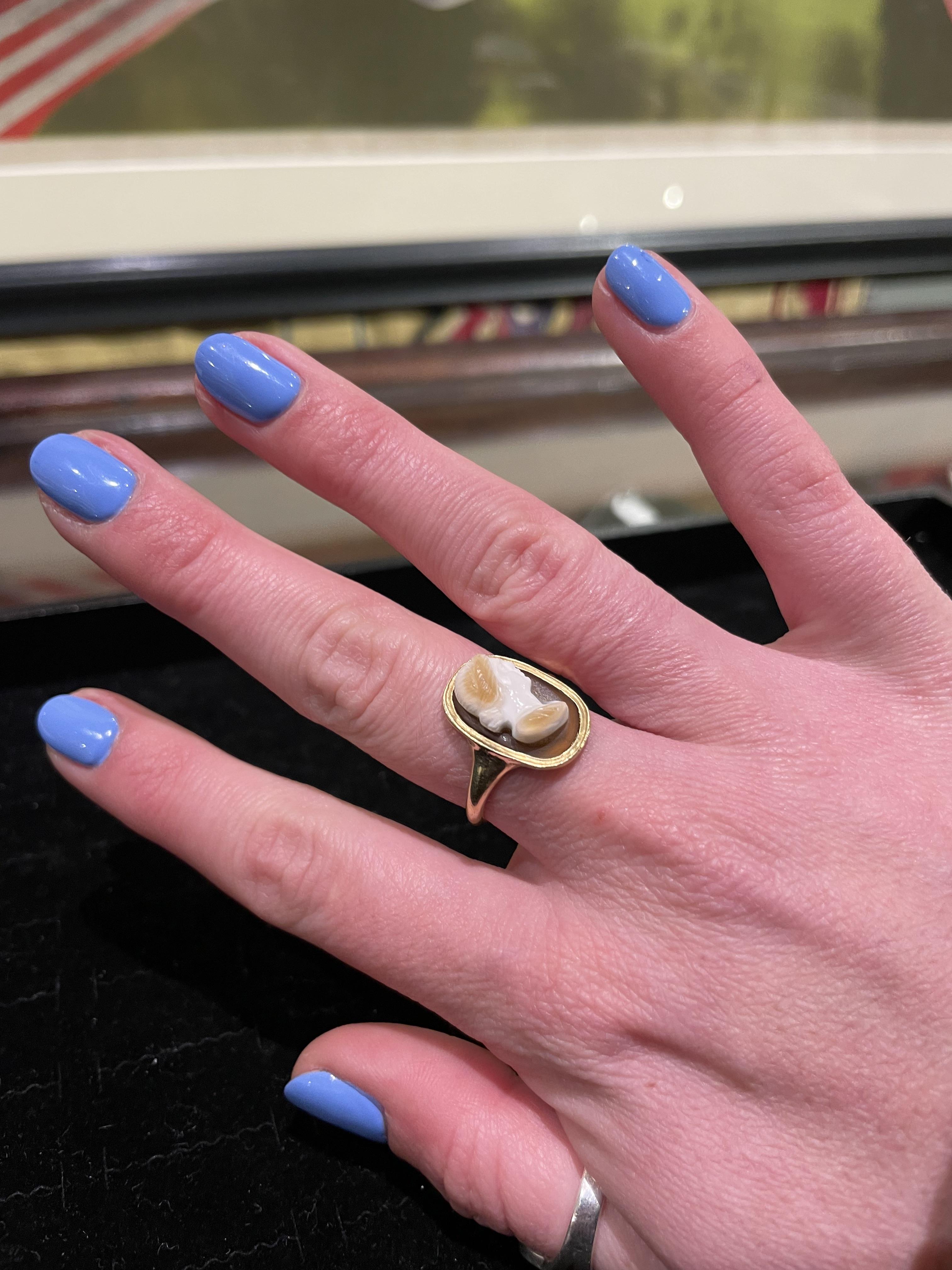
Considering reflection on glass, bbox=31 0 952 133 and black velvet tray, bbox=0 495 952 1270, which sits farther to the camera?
reflection on glass, bbox=31 0 952 133

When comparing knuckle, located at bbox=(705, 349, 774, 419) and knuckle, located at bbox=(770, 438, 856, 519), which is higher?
knuckle, located at bbox=(705, 349, 774, 419)

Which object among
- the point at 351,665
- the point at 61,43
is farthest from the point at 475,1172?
the point at 61,43

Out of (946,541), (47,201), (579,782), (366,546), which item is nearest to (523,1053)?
(579,782)

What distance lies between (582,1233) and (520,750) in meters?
0.30

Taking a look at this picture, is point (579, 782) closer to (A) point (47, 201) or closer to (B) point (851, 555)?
(B) point (851, 555)

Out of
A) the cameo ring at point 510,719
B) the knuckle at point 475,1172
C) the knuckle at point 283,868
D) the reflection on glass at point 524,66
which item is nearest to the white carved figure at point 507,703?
the cameo ring at point 510,719

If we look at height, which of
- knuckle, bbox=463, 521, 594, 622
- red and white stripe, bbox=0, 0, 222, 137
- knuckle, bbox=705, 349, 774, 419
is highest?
red and white stripe, bbox=0, 0, 222, 137

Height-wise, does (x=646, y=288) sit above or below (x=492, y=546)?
above

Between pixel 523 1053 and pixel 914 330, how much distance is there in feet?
3.92

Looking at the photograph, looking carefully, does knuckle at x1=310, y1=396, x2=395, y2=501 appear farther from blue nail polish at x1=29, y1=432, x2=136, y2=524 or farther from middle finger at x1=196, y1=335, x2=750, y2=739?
blue nail polish at x1=29, y1=432, x2=136, y2=524

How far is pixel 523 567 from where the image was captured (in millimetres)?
543

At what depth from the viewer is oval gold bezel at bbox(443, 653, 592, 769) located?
0.48 m

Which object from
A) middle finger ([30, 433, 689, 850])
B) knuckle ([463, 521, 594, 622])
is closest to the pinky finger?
middle finger ([30, 433, 689, 850])

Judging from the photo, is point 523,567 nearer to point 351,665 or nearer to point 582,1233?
point 351,665
